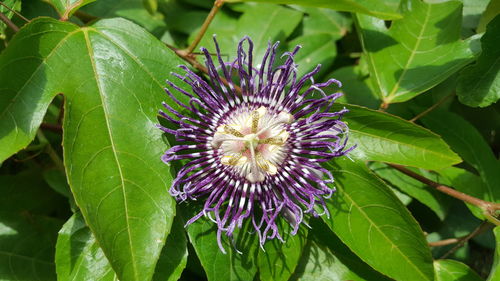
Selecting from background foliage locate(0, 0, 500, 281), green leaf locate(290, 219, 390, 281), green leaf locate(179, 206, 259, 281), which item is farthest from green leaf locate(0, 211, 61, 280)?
green leaf locate(290, 219, 390, 281)

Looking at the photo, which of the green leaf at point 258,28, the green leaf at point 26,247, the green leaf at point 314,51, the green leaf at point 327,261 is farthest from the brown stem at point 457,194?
the green leaf at point 26,247

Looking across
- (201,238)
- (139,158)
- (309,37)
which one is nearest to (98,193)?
(139,158)

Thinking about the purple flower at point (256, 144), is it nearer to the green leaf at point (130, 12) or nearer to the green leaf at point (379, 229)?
the green leaf at point (379, 229)

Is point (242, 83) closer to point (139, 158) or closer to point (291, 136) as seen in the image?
point (291, 136)

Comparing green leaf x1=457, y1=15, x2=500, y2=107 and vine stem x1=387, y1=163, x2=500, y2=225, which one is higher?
green leaf x1=457, y1=15, x2=500, y2=107

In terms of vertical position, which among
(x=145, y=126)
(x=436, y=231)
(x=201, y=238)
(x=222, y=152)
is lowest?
(x=436, y=231)

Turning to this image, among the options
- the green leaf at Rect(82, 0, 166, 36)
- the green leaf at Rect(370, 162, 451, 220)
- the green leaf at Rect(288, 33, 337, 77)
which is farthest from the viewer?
the green leaf at Rect(288, 33, 337, 77)

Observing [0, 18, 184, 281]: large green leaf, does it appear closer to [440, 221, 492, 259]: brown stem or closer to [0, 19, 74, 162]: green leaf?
[0, 19, 74, 162]: green leaf
